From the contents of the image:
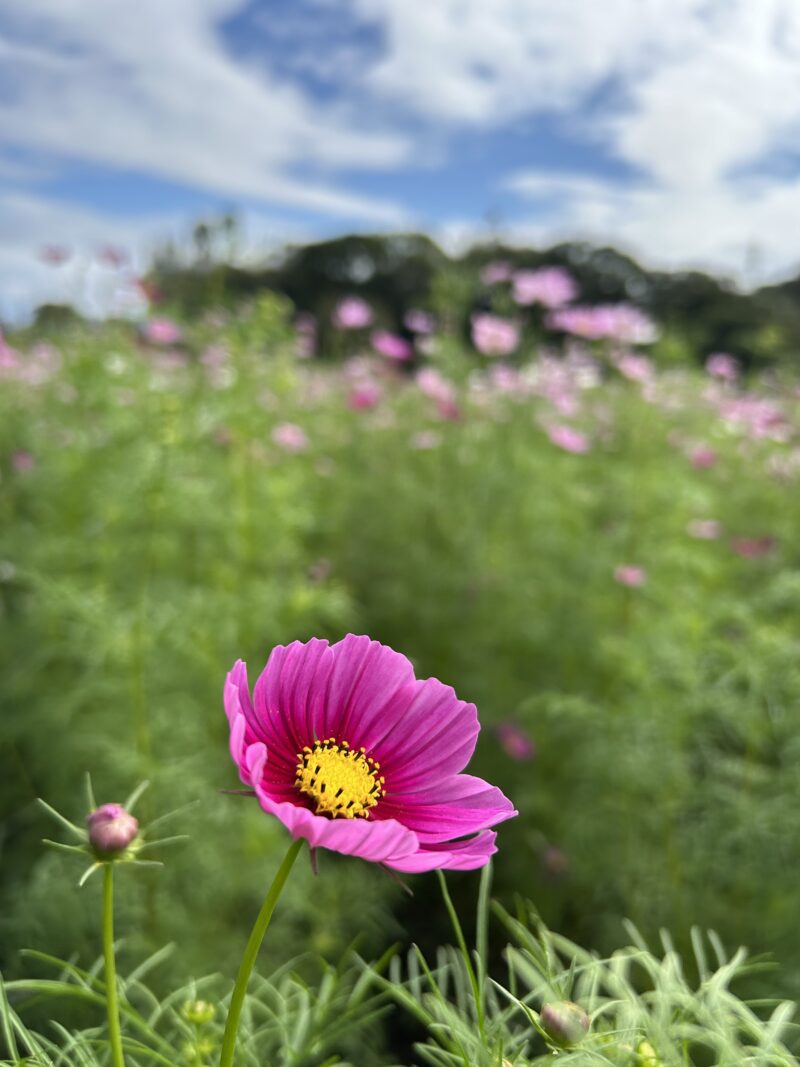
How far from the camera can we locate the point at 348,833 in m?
0.37

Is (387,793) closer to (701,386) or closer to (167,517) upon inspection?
(167,517)

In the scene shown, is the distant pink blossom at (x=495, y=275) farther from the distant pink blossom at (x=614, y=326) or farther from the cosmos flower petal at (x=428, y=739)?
the cosmos flower petal at (x=428, y=739)

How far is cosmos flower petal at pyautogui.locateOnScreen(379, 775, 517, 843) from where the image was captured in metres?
0.45

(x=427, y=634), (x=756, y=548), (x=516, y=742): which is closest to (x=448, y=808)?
(x=516, y=742)

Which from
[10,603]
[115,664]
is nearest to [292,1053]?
[115,664]

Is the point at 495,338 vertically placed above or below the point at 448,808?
above

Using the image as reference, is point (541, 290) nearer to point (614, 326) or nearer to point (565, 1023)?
point (614, 326)

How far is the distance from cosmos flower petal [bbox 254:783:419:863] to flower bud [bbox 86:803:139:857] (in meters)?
0.11

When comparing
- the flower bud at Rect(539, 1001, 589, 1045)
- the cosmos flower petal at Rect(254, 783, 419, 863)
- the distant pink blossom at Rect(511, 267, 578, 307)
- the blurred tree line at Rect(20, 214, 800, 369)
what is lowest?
the flower bud at Rect(539, 1001, 589, 1045)

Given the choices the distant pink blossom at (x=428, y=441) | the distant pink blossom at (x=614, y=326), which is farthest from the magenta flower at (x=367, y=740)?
the distant pink blossom at (x=428, y=441)

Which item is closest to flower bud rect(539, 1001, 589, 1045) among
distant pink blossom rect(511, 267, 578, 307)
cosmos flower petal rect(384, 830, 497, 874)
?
cosmos flower petal rect(384, 830, 497, 874)

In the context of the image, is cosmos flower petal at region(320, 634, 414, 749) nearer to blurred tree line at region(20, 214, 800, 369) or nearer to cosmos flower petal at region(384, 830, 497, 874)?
cosmos flower petal at region(384, 830, 497, 874)

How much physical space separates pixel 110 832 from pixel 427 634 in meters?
2.51

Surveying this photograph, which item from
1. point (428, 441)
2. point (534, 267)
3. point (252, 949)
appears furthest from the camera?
point (534, 267)
